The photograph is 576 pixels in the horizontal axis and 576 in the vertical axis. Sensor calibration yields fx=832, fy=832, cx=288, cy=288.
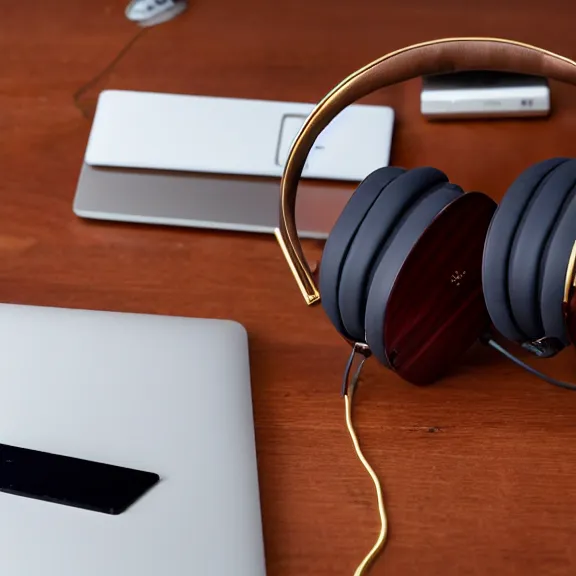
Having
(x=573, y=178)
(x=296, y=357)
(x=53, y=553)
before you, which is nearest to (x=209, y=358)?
(x=296, y=357)

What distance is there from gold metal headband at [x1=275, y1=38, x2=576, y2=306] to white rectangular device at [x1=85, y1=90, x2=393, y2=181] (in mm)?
120

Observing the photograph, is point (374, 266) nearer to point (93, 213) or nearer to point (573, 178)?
point (573, 178)

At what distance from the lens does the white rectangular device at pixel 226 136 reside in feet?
2.24

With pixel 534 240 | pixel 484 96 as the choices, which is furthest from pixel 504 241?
pixel 484 96

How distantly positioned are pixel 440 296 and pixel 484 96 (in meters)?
0.24

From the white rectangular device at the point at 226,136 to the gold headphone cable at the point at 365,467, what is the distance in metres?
0.17

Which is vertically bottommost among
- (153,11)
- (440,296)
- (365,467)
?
(365,467)

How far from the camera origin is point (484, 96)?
703 mm

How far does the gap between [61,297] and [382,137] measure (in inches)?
11.5

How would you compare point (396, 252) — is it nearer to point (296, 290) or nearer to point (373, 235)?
point (373, 235)

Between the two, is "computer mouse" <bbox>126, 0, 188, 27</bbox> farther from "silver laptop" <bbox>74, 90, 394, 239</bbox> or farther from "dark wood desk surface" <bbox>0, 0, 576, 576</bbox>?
"silver laptop" <bbox>74, 90, 394, 239</bbox>

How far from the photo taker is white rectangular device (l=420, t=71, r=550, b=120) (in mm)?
699

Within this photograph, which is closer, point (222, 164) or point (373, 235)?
point (373, 235)

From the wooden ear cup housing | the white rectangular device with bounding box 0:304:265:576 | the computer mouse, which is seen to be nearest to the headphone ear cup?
the wooden ear cup housing
